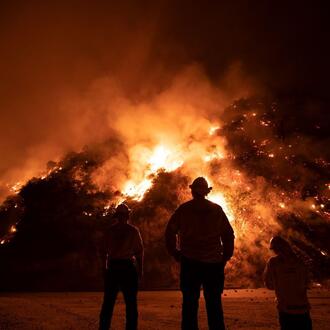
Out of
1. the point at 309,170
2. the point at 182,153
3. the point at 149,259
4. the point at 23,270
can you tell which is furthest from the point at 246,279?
the point at 23,270

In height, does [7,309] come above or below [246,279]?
below

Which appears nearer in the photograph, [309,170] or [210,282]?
[210,282]

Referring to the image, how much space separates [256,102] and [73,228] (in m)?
13.3

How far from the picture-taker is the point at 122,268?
5.47 meters

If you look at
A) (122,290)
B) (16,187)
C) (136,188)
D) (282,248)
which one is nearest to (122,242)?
(122,290)

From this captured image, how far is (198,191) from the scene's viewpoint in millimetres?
4613

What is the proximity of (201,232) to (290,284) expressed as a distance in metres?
1.36

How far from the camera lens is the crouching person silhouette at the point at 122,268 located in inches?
211

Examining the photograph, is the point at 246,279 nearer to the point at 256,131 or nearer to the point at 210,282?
the point at 256,131

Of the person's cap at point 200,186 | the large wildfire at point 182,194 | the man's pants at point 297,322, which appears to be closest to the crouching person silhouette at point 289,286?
the man's pants at point 297,322

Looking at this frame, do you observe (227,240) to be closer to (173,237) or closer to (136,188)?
(173,237)

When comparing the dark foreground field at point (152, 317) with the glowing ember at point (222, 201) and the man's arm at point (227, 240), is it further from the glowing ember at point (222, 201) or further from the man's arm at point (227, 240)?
the glowing ember at point (222, 201)

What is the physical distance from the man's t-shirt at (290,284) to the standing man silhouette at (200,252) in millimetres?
879

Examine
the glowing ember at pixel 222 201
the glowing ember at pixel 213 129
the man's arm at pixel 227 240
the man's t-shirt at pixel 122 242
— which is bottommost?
the man's arm at pixel 227 240
